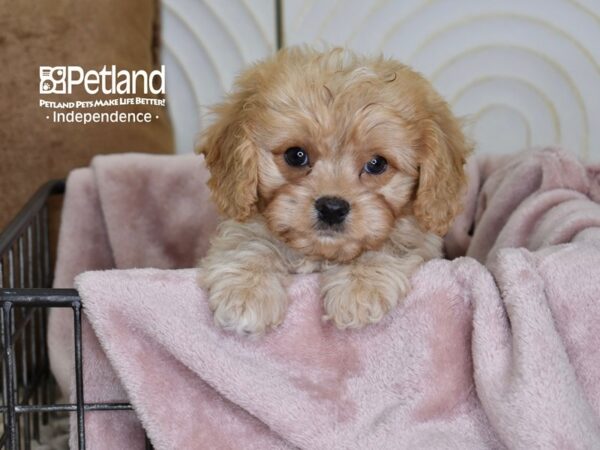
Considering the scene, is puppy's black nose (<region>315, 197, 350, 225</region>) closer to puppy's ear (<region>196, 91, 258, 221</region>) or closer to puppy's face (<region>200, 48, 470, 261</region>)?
puppy's face (<region>200, 48, 470, 261</region>)

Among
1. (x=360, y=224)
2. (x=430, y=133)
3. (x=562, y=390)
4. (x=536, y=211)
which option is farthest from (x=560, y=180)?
(x=562, y=390)

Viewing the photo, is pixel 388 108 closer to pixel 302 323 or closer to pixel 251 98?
pixel 251 98

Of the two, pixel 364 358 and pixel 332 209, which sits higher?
pixel 332 209

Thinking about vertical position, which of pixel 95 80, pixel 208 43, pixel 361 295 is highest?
pixel 208 43

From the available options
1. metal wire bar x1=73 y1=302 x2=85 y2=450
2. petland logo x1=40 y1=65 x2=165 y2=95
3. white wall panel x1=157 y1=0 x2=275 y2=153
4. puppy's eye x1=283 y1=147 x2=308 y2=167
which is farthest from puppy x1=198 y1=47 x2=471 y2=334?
white wall panel x1=157 y1=0 x2=275 y2=153

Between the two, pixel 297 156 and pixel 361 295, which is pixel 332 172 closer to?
pixel 297 156

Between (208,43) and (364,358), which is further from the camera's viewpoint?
(208,43)

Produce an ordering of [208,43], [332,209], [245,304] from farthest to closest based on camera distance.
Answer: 1. [208,43]
2. [332,209]
3. [245,304]

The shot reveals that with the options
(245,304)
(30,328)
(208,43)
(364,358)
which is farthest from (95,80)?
(364,358)
